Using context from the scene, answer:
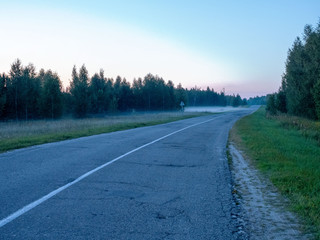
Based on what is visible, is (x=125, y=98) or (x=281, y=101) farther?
(x=125, y=98)

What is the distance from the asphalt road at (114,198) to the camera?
159 inches

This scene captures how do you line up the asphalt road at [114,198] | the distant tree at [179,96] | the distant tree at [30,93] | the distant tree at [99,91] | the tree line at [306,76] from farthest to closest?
the distant tree at [179,96] → the distant tree at [99,91] → the distant tree at [30,93] → the tree line at [306,76] → the asphalt road at [114,198]

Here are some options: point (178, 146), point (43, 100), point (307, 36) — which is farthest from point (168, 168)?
point (43, 100)

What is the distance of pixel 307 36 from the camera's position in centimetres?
3503

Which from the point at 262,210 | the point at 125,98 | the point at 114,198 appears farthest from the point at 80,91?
the point at 262,210

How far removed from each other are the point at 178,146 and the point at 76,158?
5250mm

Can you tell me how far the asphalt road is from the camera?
405cm

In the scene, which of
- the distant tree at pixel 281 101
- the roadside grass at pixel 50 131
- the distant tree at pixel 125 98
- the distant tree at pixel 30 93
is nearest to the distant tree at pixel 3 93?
the distant tree at pixel 30 93

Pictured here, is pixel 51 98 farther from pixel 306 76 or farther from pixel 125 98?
pixel 306 76

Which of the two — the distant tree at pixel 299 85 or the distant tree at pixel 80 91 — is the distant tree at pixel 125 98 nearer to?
the distant tree at pixel 80 91

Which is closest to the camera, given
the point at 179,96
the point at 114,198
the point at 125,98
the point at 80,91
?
the point at 114,198

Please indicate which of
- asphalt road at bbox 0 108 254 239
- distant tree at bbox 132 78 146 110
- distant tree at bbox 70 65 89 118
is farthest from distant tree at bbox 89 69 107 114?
asphalt road at bbox 0 108 254 239

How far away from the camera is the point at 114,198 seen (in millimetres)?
5516

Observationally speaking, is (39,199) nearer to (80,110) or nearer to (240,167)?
(240,167)
